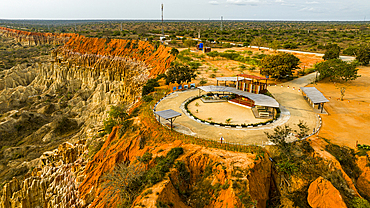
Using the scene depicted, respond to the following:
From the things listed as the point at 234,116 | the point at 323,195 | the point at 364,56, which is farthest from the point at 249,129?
the point at 364,56

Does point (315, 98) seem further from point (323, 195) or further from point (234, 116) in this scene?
point (323, 195)

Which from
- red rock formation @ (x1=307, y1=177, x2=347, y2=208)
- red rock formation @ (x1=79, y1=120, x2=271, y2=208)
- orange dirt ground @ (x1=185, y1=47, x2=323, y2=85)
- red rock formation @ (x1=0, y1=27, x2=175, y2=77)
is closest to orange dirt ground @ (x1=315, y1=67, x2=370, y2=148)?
red rock formation @ (x1=307, y1=177, x2=347, y2=208)

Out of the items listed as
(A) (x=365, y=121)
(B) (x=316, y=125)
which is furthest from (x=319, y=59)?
(B) (x=316, y=125)

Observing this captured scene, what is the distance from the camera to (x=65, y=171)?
86.6ft

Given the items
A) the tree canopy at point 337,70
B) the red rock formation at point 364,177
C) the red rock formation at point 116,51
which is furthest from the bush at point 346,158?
the red rock formation at point 116,51

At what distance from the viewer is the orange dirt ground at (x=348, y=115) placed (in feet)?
71.7

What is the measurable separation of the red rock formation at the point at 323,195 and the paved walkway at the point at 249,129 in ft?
18.1

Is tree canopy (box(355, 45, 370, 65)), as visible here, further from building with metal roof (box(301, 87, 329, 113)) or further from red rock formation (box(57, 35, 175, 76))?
red rock formation (box(57, 35, 175, 76))

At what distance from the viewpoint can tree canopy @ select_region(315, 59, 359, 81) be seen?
38250 mm

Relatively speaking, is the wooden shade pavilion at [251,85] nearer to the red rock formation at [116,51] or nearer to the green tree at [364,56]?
the red rock formation at [116,51]

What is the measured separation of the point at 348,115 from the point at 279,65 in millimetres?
16476

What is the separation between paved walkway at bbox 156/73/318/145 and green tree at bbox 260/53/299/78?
5.52 metres

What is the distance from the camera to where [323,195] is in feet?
51.5

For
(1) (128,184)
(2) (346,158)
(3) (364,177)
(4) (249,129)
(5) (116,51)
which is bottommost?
(1) (128,184)
